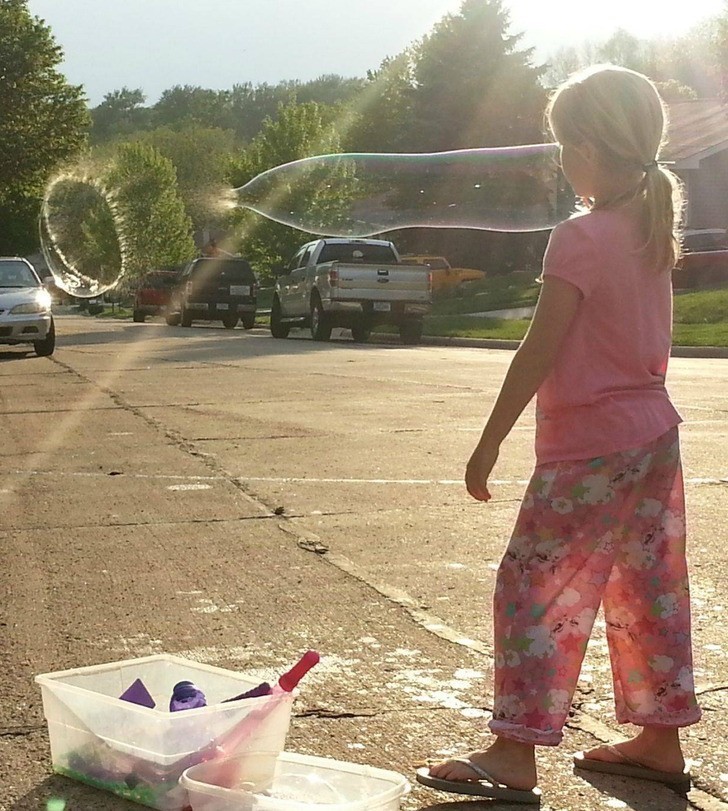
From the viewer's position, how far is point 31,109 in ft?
187

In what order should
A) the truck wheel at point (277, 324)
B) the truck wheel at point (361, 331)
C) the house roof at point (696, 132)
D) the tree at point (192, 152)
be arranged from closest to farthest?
the truck wheel at point (361, 331) → the truck wheel at point (277, 324) → the house roof at point (696, 132) → the tree at point (192, 152)

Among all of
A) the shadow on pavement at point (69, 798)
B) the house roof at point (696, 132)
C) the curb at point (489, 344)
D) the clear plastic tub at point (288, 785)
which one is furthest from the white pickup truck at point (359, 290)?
the clear plastic tub at point (288, 785)

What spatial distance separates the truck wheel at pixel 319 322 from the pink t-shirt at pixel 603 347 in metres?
24.1

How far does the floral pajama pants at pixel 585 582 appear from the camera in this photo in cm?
337

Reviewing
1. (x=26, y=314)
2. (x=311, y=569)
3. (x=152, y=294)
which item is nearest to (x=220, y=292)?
(x=152, y=294)

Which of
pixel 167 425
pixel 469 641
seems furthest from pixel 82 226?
pixel 469 641

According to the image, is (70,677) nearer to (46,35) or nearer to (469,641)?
(469,641)

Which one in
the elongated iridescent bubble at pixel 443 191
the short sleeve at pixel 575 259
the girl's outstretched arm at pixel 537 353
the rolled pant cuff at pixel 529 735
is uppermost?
the elongated iridescent bubble at pixel 443 191

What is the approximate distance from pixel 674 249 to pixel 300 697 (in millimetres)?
1685

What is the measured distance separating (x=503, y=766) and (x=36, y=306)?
1947cm

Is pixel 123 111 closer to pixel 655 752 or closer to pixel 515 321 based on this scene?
pixel 515 321

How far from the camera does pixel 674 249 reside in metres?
3.40

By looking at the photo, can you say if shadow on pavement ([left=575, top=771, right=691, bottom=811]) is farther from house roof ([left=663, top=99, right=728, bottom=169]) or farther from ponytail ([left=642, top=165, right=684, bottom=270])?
house roof ([left=663, top=99, right=728, bottom=169])

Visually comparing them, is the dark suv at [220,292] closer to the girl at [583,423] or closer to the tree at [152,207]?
the tree at [152,207]
